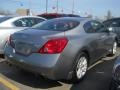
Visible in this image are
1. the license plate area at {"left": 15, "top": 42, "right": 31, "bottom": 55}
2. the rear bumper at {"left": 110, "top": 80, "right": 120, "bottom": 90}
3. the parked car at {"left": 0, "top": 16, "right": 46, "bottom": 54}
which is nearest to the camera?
the rear bumper at {"left": 110, "top": 80, "right": 120, "bottom": 90}

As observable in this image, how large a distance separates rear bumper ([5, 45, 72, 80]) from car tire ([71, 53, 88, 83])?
0.82 ft

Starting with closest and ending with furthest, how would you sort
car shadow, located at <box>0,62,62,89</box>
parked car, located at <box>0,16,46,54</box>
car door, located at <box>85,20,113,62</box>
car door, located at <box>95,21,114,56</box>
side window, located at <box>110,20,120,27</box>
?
car shadow, located at <box>0,62,62,89</box>
car door, located at <box>85,20,113,62</box>
car door, located at <box>95,21,114,56</box>
parked car, located at <box>0,16,46,54</box>
side window, located at <box>110,20,120,27</box>

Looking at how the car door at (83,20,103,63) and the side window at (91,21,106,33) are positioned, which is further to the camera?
the side window at (91,21,106,33)

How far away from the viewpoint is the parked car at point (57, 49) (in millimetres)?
4980

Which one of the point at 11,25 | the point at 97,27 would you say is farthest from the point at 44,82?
the point at 11,25

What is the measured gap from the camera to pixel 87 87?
5461 millimetres

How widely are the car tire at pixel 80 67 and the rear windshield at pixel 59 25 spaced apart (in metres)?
0.74

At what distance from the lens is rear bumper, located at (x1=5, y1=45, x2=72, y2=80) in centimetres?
493

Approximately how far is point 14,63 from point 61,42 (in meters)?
1.17

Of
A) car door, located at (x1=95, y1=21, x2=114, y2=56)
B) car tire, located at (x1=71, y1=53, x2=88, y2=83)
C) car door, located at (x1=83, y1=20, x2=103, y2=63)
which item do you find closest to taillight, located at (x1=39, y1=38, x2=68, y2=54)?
car tire, located at (x1=71, y1=53, x2=88, y2=83)

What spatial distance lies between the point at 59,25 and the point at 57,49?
1198mm

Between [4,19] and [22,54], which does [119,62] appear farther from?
[4,19]

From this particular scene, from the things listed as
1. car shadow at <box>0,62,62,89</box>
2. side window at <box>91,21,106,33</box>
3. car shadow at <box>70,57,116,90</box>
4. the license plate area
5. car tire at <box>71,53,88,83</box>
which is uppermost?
side window at <box>91,21,106,33</box>

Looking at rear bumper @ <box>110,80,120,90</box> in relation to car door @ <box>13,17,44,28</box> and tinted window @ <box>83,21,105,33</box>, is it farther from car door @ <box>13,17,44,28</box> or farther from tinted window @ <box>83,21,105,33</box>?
car door @ <box>13,17,44,28</box>
